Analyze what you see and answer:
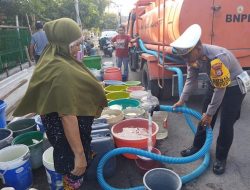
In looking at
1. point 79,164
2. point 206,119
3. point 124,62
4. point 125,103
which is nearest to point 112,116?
point 125,103

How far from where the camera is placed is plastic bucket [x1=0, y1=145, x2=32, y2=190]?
257 centimetres

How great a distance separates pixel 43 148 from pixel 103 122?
0.85 metres

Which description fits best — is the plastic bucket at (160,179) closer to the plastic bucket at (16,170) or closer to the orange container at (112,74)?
the plastic bucket at (16,170)

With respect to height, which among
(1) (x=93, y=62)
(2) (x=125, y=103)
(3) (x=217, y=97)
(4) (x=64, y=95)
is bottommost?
(2) (x=125, y=103)

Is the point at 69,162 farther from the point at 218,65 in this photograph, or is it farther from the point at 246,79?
the point at 246,79

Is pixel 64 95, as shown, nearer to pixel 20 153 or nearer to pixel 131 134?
pixel 20 153

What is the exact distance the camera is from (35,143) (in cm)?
311

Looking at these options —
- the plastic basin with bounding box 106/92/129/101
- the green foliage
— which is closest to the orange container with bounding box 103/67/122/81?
the plastic basin with bounding box 106/92/129/101

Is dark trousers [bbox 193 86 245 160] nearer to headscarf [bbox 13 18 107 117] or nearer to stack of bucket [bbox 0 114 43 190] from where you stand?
headscarf [bbox 13 18 107 117]

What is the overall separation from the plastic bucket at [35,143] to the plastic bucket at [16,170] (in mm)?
176

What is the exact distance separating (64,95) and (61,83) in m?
0.07

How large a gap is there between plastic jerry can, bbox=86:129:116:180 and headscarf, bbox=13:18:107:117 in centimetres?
125

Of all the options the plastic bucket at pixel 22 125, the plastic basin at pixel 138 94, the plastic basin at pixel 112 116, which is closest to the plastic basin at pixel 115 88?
the plastic basin at pixel 138 94

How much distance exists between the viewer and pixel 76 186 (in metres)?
1.92
